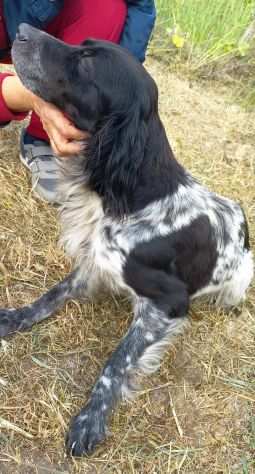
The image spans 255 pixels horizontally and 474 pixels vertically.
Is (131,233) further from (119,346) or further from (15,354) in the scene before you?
(15,354)

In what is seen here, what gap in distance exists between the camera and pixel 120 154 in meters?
2.31

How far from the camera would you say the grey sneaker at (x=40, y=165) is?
3.61 meters

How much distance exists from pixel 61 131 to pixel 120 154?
312 mm

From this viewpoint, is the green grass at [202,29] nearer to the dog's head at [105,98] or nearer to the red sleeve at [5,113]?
the red sleeve at [5,113]

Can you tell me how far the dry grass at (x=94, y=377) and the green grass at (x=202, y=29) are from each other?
2.57m

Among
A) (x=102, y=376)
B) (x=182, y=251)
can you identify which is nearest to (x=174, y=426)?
(x=102, y=376)

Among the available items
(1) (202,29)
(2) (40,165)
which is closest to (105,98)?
(2) (40,165)

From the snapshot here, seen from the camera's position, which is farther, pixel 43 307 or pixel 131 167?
pixel 43 307

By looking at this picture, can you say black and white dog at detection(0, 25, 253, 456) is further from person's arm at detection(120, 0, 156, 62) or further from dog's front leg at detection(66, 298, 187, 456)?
person's arm at detection(120, 0, 156, 62)

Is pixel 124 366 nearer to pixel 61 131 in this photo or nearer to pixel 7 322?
pixel 7 322

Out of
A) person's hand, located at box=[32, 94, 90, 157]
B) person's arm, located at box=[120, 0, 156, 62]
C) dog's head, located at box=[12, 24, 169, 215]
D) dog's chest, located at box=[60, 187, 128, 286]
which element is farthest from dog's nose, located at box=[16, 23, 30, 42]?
person's arm, located at box=[120, 0, 156, 62]

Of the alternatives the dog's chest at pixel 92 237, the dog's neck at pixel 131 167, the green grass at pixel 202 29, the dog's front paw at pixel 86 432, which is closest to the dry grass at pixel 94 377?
the dog's front paw at pixel 86 432

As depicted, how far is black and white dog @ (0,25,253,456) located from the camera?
2.31 metres

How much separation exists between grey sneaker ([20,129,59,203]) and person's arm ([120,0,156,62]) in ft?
2.72
